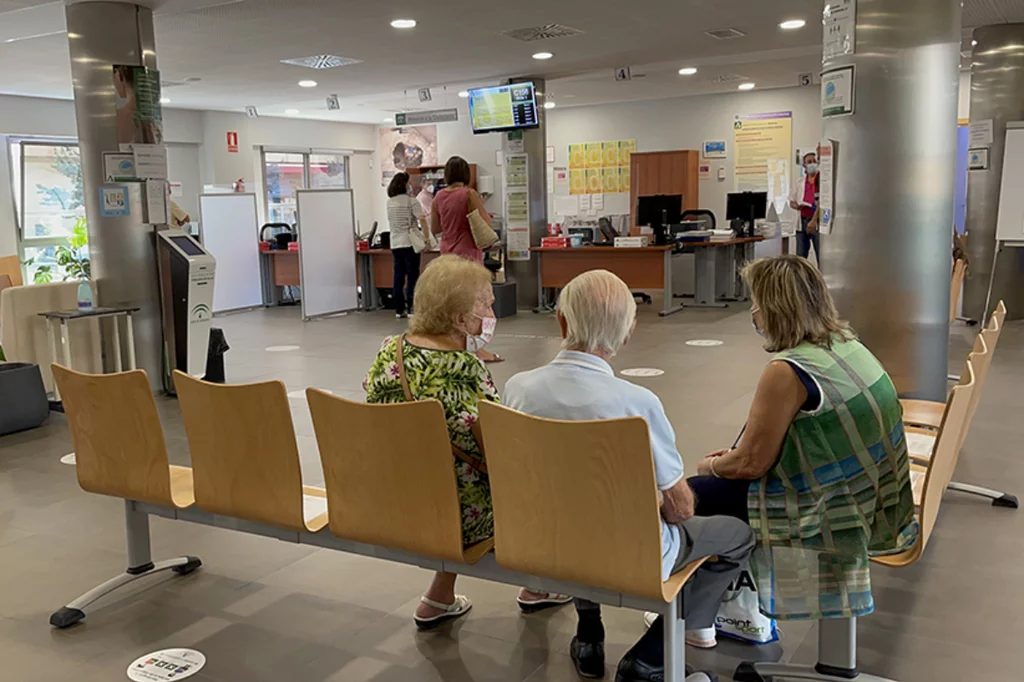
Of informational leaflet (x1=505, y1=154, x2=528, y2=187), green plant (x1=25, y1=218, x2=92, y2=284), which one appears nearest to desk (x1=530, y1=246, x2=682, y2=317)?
informational leaflet (x1=505, y1=154, x2=528, y2=187)

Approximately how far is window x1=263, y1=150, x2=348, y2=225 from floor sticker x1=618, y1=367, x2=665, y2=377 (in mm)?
9420

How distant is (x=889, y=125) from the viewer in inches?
147

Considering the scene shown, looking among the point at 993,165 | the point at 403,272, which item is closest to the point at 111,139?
the point at 403,272

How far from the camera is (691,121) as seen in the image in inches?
524

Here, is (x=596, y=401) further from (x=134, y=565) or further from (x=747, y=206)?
(x=747, y=206)

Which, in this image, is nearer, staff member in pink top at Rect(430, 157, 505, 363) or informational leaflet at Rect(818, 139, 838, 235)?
informational leaflet at Rect(818, 139, 838, 235)

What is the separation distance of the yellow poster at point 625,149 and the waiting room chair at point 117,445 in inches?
459

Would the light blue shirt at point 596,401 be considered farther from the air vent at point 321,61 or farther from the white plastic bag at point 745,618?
the air vent at point 321,61

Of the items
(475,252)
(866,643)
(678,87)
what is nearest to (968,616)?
(866,643)

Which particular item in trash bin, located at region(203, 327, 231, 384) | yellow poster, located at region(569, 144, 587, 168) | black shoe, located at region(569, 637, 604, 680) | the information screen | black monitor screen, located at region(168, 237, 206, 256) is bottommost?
black shoe, located at region(569, 637, 604, 680)

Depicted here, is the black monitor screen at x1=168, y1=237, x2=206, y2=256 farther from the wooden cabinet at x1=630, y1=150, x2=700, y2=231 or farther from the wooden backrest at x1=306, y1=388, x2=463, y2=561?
the wooden cabinet at x1=630, y1=150, x2=700, y2=231

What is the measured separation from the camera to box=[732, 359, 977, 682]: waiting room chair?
2.22 m

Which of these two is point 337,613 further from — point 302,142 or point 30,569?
point 302,142

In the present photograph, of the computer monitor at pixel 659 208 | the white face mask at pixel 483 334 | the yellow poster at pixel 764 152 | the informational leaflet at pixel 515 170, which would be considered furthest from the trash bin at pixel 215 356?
the yellow poster at pixel 764 152
